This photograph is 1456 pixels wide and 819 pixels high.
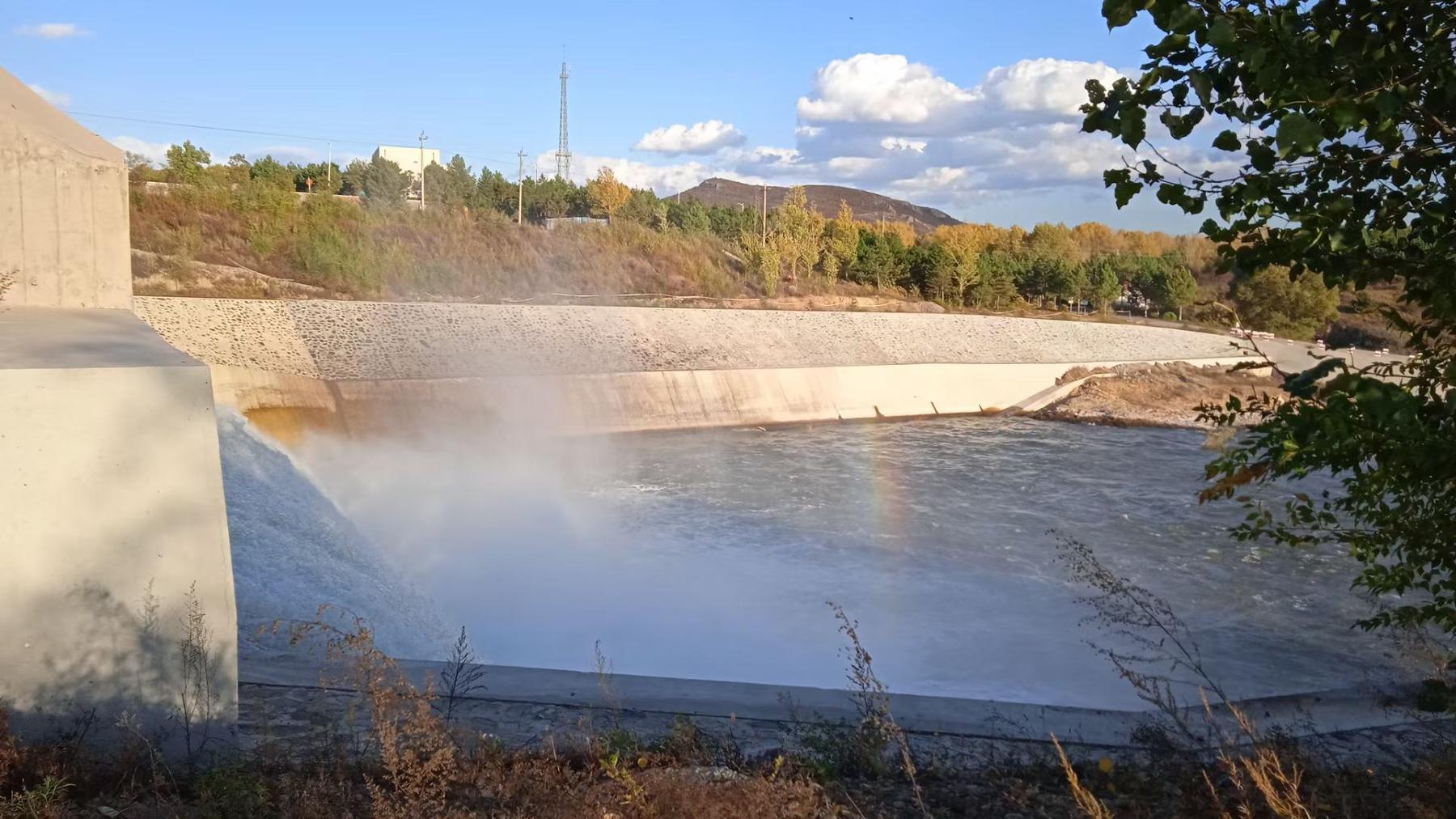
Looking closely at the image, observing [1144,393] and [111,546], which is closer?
[111,546]

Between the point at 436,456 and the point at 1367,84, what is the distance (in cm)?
1664

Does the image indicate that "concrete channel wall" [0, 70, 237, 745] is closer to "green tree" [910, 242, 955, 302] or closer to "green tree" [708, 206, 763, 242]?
"green tree" [910, 242, 955, 302]

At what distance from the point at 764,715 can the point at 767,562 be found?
727cm

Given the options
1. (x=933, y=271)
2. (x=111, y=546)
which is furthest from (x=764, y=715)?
(x=933, y=271)

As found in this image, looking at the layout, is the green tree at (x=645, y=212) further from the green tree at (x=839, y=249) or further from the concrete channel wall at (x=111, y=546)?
the concrete channel wall at (x=111, y=546)

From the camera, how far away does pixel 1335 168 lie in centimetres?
262

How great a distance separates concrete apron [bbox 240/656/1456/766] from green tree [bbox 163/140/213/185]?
32400mm

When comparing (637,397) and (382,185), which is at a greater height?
(382,185)

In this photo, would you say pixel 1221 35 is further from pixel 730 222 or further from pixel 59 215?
pixel 730 222

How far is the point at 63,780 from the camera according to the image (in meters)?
3.29

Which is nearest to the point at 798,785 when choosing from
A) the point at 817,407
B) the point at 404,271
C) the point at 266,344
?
the point at 266,344

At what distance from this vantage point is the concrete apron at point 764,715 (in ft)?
16.0

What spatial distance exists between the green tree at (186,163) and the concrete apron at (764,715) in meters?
32.4

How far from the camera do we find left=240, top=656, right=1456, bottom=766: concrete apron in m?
4.89
